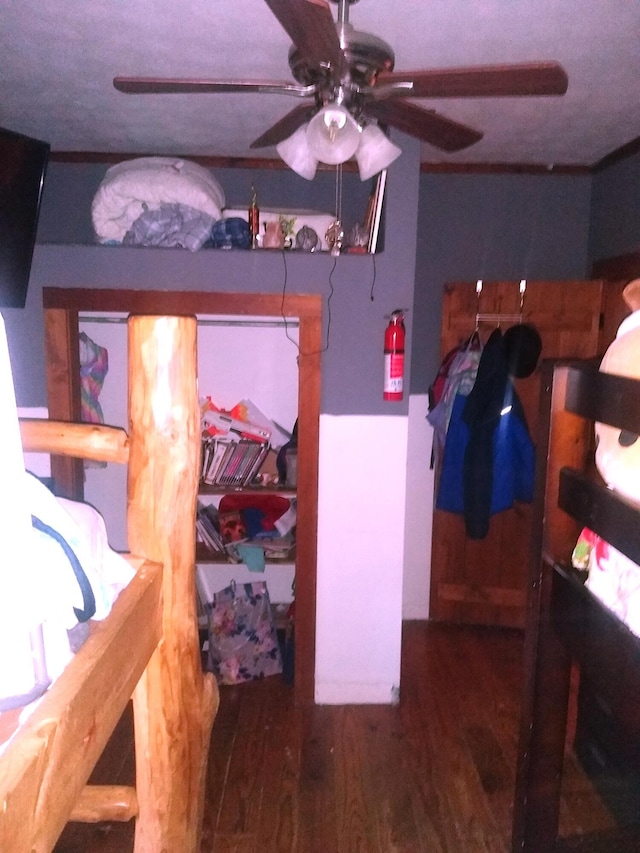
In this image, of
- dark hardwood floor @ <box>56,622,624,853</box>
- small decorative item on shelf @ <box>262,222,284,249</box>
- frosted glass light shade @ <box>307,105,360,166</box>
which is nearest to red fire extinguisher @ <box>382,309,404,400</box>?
small decorative item on shelf @ <box>262,222,284,249</box>

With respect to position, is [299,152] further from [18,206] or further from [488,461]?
[488,461]

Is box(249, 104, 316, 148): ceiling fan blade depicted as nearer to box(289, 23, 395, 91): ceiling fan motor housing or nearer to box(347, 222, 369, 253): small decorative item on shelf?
box(289, 23, 395, 91): ceiling fan motor housing

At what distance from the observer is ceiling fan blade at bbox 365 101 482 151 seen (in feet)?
5.32

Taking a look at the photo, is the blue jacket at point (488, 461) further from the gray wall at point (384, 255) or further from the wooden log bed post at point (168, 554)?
the wooden log bed post at point (168, 554)

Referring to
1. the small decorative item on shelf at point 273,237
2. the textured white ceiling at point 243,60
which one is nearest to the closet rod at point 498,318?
the textured white ceiling at point 243,60

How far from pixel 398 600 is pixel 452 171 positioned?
6.88 ft

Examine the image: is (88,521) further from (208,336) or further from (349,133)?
(208,336)

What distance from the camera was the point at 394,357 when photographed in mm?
2422

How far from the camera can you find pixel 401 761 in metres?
2.32

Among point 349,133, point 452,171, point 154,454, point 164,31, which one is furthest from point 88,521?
point 452,171

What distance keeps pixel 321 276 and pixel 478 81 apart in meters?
1.11

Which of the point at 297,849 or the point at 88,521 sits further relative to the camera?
Answer: the point at 297,849

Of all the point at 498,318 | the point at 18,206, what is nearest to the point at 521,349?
the point at 498,318

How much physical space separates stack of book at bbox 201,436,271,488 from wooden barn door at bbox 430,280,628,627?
101 centimetres
